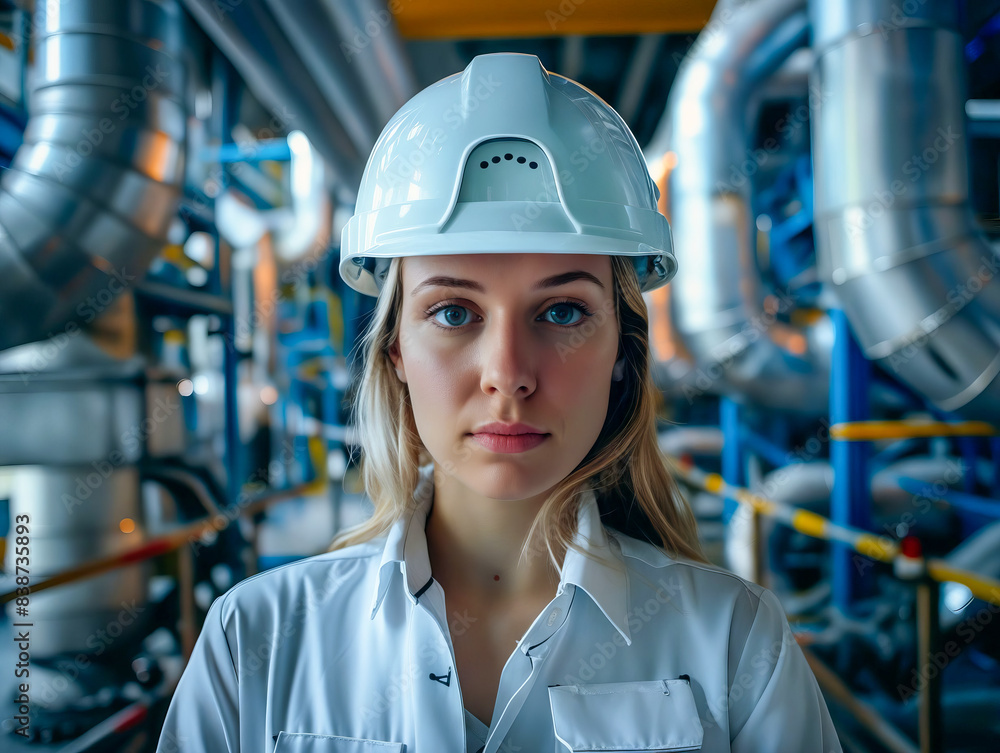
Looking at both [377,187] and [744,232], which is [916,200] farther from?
[377,187]

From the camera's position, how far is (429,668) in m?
1.07

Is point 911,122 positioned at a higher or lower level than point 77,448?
higher

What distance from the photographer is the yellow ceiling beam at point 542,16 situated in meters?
3.05

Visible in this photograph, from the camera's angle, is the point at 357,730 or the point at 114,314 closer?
the point at 357,730

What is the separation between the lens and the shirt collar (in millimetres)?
1126

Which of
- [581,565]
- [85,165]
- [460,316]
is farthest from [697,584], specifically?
[85,165]

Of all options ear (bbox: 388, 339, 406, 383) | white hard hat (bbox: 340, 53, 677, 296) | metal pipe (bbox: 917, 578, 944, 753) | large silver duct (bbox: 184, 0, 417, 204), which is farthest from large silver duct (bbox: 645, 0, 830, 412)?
ear (bbox: 388, 339, 406, 383)

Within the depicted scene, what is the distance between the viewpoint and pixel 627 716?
1.07 meters

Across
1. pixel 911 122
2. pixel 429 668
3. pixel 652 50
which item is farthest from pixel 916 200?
pixel 652 50

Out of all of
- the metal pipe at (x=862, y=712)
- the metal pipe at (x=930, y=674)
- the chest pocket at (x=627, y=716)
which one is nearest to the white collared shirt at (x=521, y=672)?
the chest pocket at (x=627, y=716)

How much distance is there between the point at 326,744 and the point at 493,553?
44 centimetres

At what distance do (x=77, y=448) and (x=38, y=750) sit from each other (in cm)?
124

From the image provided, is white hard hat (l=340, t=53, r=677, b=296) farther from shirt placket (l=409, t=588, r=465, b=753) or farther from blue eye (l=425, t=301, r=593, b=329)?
shirt placket (l=409, t=588, r=465, b=753)

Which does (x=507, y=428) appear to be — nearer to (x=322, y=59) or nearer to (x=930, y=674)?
(x=930, y=674)
